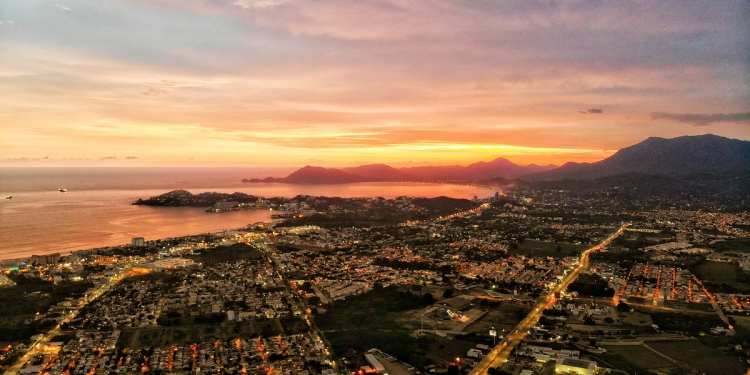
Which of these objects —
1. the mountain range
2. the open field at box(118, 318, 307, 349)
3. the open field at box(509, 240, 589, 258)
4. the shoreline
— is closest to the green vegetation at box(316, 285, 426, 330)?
the open field at box(118, 318, 307, 349)

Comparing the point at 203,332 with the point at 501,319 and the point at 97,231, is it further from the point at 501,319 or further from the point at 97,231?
the point at 97,231

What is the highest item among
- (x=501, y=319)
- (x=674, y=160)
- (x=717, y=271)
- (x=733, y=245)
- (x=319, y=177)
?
(x=674, y=160)

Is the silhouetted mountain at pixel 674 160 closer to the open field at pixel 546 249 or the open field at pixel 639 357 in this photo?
the open field at pixel 546 249

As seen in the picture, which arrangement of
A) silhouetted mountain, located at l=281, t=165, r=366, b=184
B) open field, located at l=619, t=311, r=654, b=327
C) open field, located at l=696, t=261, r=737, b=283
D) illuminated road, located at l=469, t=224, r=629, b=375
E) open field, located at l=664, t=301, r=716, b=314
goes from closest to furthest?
1. illuminated road, located at l=469, t=224, r=629, b=375
2. open field, located at l=619, t=311, r=654, b=327
3. open field, located at l=664, t=301, r=716, b=314
4. open field, located at l=696, t=261, r=737, b=283
5. silhouetted mountain, located at l=281, t=165, r=366, b=184

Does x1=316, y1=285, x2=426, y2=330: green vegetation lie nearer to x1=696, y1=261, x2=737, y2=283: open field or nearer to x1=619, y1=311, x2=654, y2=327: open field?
x1=619, y1=311, x2=654, y2=327: open field

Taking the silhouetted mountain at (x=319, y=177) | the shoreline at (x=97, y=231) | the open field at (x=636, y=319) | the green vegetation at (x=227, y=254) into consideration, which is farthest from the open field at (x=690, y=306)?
the silhouetted mountain at (x=319, y=177)

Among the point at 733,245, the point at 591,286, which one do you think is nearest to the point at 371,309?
the point at 591,286
